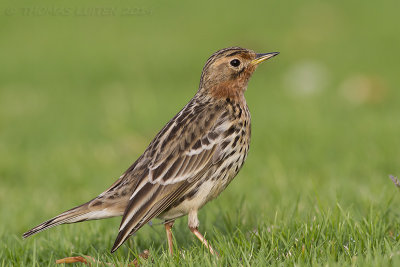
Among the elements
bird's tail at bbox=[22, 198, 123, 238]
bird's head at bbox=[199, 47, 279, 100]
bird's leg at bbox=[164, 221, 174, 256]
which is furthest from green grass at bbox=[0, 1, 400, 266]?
bird's head at bbox=[199, 47, 279, 100]

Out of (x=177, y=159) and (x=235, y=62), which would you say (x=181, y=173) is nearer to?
(x=177, y=159)

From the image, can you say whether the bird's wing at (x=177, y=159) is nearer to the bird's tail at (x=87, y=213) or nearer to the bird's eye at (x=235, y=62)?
the bird's tail at (x=87, y=213)

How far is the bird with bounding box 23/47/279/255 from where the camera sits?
5840 millimetres

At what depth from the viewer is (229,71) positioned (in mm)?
6660

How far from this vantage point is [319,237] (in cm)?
564

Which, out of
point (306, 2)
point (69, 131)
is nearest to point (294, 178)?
point (69, 131)

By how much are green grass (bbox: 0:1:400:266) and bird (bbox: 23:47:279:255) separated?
36cm

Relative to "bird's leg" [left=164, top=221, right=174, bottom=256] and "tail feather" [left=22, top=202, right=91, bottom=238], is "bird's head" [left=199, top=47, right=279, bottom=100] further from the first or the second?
"tail feather" [left=22, top=202, right=91, bottom=238]

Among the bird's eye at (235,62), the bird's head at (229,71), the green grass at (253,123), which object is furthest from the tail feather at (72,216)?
the bird's eye at (235,62)

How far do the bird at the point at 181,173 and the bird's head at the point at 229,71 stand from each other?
0.99ft

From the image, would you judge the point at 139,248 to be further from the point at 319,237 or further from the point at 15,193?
the point at 15,193

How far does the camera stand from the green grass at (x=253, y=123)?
592 centimetres

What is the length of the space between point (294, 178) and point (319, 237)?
11.0 feet

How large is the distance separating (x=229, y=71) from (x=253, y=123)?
5.51 meters
